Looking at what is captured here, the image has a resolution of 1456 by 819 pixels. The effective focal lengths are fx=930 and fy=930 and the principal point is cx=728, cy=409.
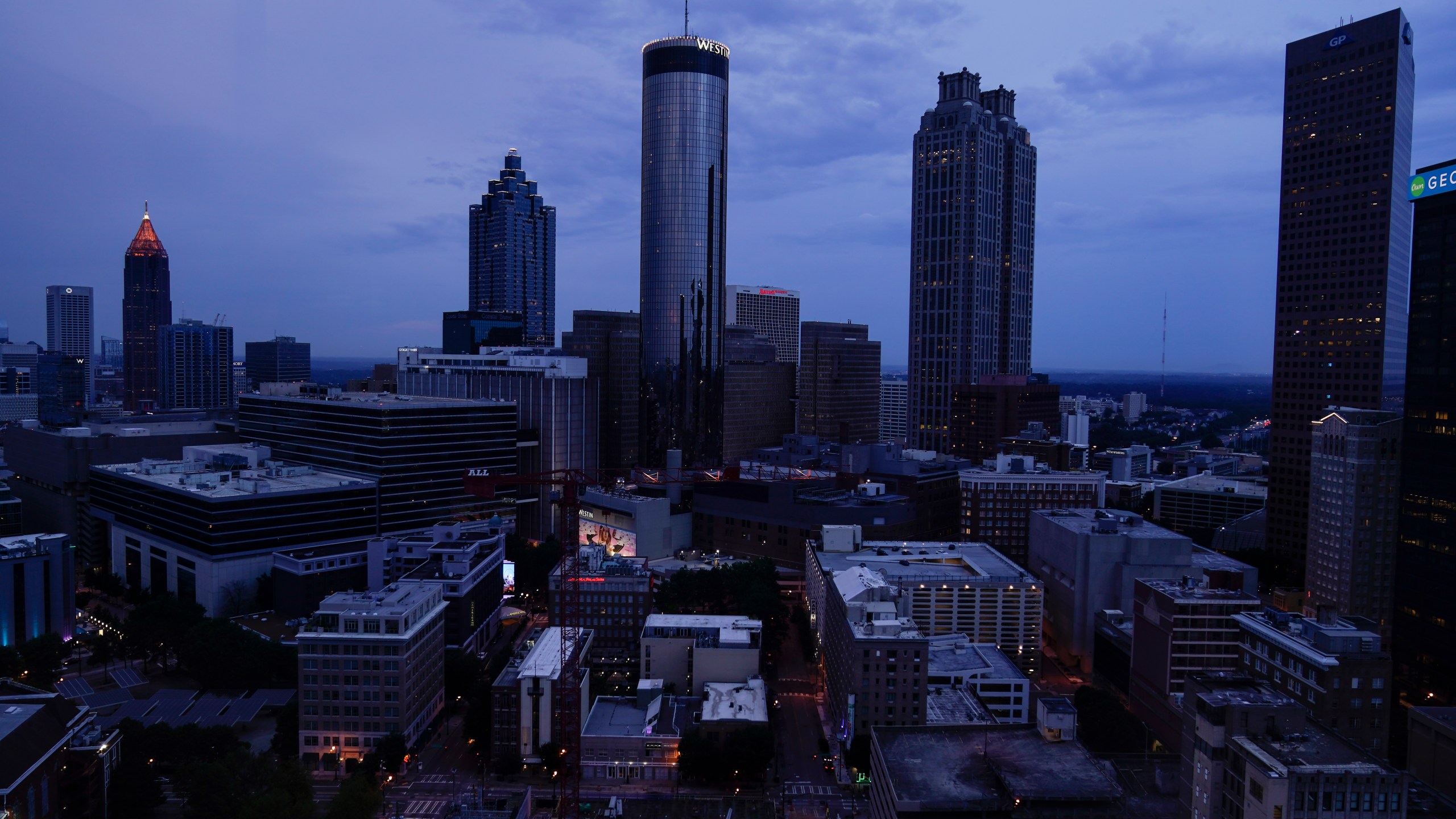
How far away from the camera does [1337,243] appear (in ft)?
380

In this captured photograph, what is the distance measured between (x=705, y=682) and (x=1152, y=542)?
137 feet

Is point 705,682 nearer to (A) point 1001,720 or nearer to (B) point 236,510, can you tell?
(A) point 1001,720

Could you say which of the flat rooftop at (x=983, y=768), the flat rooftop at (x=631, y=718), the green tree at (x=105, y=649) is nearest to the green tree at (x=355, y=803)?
the flat rooftop at (x=631, y=718)

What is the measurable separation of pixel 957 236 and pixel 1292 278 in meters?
78.0

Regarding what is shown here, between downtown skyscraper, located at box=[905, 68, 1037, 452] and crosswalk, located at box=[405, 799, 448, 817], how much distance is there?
5695 inches

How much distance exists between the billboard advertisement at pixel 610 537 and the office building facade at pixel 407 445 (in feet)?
37.4

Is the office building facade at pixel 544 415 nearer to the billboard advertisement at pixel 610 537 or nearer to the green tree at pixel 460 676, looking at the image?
the billboard advertisement at pixel 610 537

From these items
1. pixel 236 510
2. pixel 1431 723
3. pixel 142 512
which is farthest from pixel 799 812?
pixel 142 512

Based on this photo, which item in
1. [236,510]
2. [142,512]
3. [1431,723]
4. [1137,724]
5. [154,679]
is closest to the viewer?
[1431,723]

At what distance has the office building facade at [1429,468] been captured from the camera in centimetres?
7288

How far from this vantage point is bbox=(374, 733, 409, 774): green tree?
6016 cm

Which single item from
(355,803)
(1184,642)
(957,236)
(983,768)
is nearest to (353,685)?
(355,803)

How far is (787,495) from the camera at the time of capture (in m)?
113

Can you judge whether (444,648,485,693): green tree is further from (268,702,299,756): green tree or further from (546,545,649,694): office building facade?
(268,702,299,756): green tree
